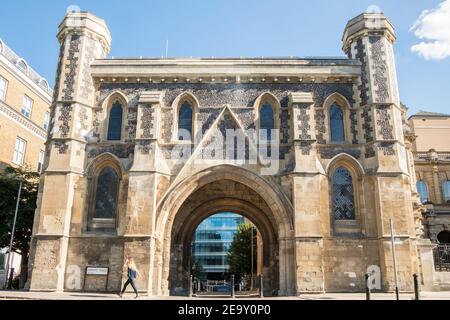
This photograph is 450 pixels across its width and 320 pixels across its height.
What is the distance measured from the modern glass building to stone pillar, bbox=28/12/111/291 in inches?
2619

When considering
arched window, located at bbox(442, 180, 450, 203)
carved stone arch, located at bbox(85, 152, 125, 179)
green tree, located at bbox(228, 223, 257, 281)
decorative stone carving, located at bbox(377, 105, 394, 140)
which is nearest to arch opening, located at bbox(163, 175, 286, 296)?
carved stone arch, located at bbox(85, 152, 125, 179)

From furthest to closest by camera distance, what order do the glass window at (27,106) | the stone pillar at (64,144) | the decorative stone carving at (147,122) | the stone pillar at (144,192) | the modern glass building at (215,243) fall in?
1. the modern glass building at (215,243)
2. the glass window at (27,106)
3. the decorative stone carving at (147,122)
4. the stone pillar at (64,144)
5. the stone pillar at (144,192)

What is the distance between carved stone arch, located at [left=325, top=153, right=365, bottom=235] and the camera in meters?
18.7

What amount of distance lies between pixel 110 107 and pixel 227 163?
662cm

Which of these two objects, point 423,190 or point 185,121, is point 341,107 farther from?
point 423,190

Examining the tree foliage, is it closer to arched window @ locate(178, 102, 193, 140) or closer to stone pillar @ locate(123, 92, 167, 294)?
stone pillar @ locate(123, 92, 167, 294)

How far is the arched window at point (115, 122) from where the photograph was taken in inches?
793

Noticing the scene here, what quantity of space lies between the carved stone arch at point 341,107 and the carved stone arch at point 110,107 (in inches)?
388

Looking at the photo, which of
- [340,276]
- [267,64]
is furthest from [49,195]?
[340,276]

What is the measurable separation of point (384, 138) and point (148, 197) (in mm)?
11181

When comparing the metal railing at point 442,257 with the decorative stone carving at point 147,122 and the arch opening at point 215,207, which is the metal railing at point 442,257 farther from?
the decorative stone carving at point 147,122

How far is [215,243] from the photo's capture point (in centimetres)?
8606

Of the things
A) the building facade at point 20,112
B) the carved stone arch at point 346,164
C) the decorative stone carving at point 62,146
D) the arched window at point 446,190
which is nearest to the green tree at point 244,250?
the arched window at point 446,190

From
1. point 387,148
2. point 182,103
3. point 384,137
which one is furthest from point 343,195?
point 182,103
